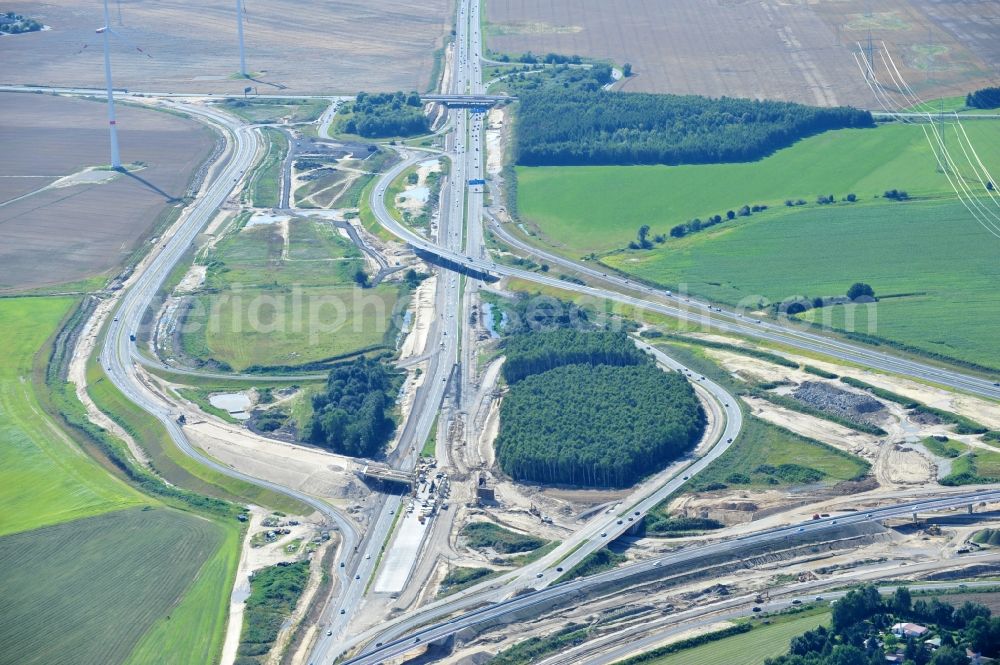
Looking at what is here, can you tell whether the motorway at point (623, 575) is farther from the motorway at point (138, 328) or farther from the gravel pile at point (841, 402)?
the gravel pile at point (841, 402)

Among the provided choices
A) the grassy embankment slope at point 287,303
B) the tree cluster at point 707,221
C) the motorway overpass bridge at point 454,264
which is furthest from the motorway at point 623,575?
the tree cluster at point 707,221

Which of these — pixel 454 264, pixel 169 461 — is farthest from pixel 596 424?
pixel 454 264

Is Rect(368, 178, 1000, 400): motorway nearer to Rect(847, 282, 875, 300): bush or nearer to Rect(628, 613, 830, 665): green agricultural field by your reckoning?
Rect(847, 282, 875, 300): bush

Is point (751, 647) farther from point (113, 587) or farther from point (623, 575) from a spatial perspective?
point (113, 587)

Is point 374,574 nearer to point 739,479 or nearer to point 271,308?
point 739,479

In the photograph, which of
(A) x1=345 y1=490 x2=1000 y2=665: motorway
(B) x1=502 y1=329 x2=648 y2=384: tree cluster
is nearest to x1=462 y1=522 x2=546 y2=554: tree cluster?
(A) x1=345 y1=490 x2=1000 y2=665: motorway
